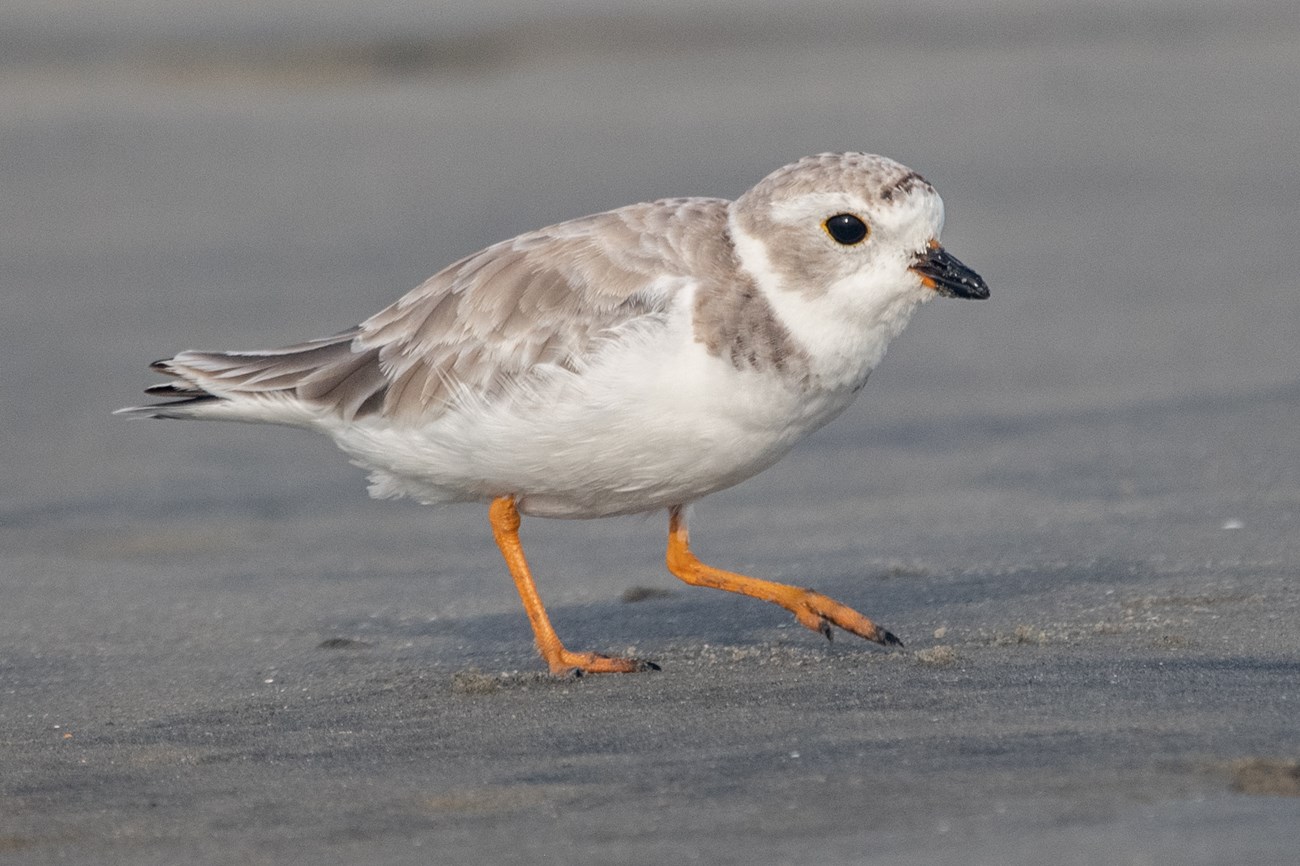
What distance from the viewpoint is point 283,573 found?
22.2 ft

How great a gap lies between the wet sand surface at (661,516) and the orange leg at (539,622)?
0.42ft

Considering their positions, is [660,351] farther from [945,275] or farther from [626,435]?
[945,275]

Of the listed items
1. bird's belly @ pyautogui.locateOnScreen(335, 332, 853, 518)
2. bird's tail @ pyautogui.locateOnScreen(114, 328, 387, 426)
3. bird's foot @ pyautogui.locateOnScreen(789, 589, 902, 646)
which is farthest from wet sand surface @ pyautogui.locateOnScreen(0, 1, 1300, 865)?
bird's tail @ pyautogui.locateOnScreen(114, 328, 387, 426)

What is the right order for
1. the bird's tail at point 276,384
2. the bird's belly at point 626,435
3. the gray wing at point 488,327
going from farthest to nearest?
the bird's tail at point 276,384, the gray wing at point 488,327, the bird's belly at point 626,435

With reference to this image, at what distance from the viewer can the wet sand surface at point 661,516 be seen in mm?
3846

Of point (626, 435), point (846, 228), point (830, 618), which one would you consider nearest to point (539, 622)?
point (626, 435)

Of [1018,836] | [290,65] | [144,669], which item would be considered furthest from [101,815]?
[290,65]

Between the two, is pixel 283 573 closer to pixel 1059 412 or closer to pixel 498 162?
pixel 1059 412

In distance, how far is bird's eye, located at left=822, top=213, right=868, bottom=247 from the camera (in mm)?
5258

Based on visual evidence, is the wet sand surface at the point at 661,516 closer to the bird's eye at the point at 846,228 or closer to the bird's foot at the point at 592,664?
the bird's foot at the point at 592,664

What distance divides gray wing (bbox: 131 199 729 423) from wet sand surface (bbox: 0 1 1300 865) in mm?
755

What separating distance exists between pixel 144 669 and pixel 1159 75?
33.9ft

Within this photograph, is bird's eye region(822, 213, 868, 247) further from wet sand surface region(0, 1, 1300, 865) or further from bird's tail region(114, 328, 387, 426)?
bird's tail region(114, 328, 387, 426)

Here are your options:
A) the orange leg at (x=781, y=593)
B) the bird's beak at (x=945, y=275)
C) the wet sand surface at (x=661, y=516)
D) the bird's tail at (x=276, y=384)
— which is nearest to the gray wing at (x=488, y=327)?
the bird's tail at (x=276, y=384)
